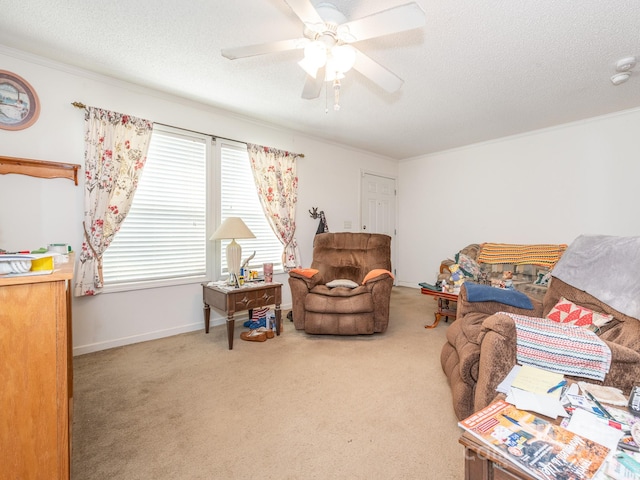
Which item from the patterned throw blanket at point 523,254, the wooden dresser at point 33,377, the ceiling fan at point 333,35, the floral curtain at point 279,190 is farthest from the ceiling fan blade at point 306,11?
the patterned throw blanket at point 523,254

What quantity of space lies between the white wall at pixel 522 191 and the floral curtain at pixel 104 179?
4434 millimetres

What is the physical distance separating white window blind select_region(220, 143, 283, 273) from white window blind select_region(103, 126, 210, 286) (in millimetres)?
246

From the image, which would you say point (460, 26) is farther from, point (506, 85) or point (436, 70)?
point (506, 85)

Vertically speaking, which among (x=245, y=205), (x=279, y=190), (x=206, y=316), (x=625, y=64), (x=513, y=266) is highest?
(x=625, y=64)

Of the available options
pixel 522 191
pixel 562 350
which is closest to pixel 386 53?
pixel 562 350

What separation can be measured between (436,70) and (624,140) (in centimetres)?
270

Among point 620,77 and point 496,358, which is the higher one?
point 620,77

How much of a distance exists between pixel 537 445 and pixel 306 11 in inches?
77.6

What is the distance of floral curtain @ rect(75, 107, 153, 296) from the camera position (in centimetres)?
262

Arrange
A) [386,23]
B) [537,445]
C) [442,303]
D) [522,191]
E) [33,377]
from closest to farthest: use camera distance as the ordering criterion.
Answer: [537,445]
[33,377]
[386,23]
[442,303]
[522,191]

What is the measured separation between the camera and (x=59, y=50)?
2344mm

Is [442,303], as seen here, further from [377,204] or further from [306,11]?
[306,11]

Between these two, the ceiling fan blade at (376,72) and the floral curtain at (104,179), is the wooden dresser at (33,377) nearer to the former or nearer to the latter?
the ceiling fan blade at (376,72)

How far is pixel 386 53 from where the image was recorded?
235cm
